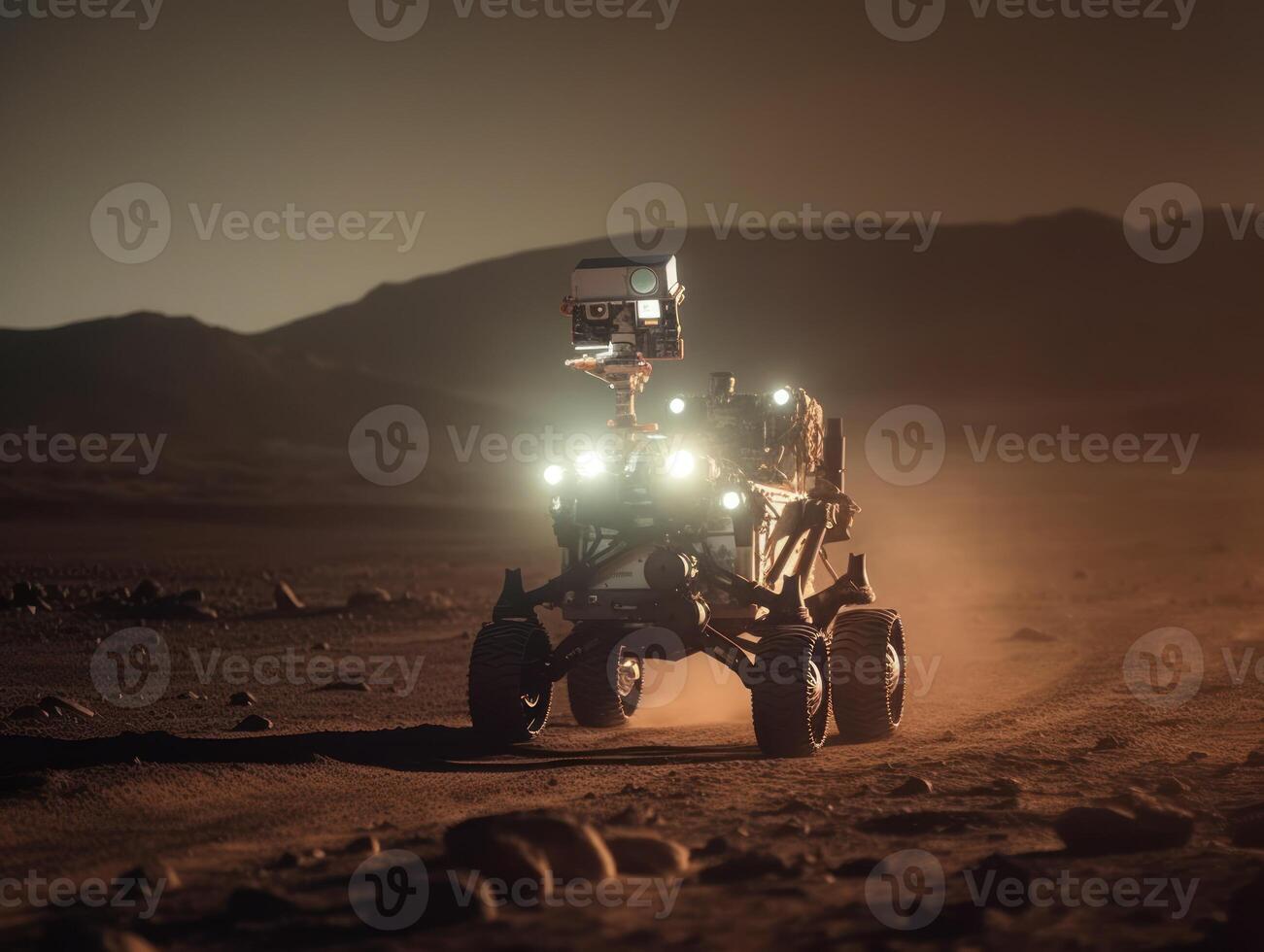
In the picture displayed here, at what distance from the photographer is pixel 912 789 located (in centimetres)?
975

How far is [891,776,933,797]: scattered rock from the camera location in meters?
9.73

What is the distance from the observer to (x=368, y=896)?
7035 millimetres

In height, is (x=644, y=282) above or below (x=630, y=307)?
above

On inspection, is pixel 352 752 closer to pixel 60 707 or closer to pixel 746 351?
pixel 60 707

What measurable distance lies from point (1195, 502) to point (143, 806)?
53.1 meters

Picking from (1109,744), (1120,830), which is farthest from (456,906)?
(1109,744)

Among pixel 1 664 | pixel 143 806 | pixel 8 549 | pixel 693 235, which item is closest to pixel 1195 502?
pixel 8 549

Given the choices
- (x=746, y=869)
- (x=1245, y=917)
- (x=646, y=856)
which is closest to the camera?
(x=1245, y=917)

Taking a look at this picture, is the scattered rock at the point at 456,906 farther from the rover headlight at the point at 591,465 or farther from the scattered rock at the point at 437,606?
the scattered rock at the point at 437,606

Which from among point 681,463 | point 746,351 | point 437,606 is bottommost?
point 437,606

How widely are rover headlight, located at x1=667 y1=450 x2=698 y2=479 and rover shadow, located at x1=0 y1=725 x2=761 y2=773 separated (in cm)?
244

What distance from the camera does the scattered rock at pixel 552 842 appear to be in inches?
294

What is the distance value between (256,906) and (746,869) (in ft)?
8.23

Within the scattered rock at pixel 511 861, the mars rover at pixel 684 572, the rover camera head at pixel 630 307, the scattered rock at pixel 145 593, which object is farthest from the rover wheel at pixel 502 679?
the scattered rock at pixel 145 593
